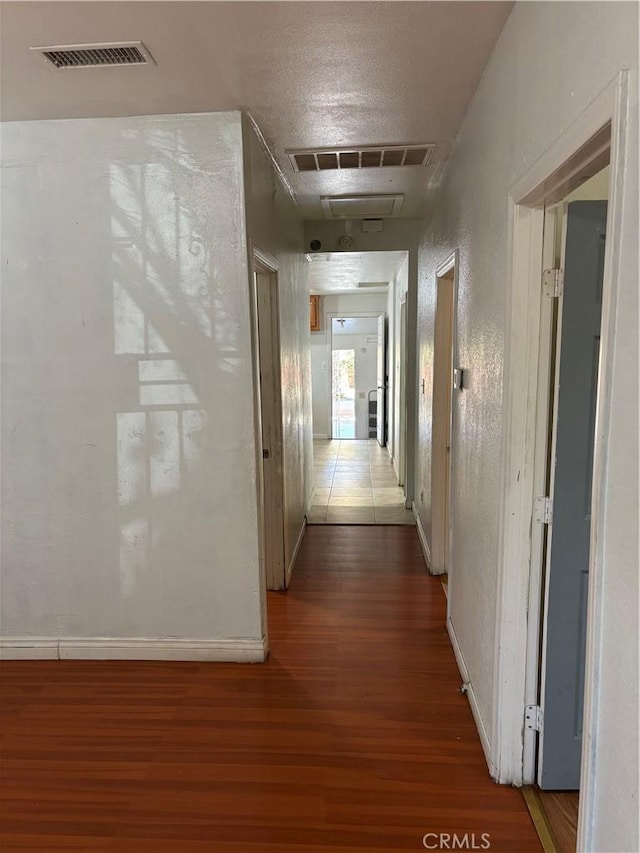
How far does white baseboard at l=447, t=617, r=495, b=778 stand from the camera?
6.61 ft

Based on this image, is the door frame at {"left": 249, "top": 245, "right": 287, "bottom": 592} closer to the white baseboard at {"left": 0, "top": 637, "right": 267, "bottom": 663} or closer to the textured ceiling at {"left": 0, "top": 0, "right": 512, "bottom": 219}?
the white baseboard at {"left": 0, "top": 637, "right": 267, "bottom": 663}

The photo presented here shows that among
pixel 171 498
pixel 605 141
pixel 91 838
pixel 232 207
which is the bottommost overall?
pixel 91 838

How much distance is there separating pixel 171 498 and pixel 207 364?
0.69 metres

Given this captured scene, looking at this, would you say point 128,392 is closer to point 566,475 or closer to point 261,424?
point 261,424

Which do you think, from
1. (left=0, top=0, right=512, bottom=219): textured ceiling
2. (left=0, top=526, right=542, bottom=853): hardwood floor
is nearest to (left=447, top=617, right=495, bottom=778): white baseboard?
(left=0, top=526, right=542, bottom=853): hardwood floor

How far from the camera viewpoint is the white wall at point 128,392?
96.4 inches

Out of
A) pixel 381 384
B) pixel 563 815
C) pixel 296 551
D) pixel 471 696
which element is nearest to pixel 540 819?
pixel 563 815

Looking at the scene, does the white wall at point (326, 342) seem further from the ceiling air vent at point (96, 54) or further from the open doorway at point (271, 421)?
the ceiling air vent at point (96, 54)

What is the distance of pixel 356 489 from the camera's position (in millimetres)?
5879

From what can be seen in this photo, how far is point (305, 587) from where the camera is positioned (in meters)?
3.55

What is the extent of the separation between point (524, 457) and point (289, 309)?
8.31 feet

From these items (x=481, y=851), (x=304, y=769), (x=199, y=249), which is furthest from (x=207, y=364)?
(x=481, y=851)

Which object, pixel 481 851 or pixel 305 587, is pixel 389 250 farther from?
pixel 481 851

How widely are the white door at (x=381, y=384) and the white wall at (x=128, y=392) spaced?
19.8 feet
